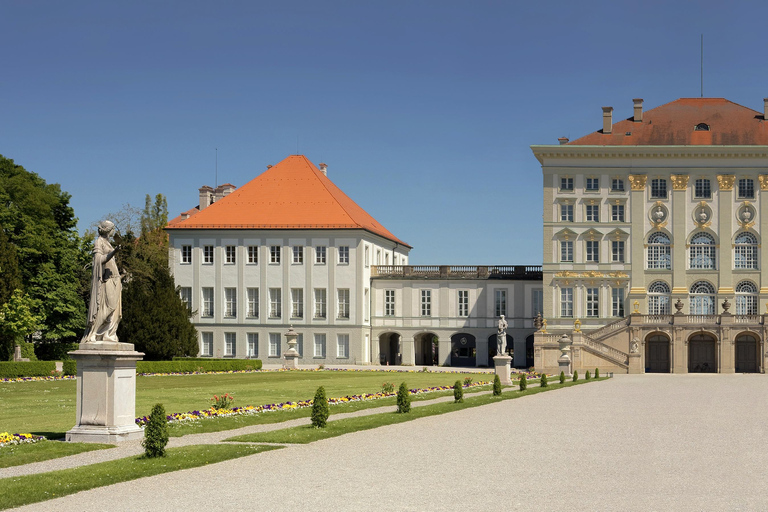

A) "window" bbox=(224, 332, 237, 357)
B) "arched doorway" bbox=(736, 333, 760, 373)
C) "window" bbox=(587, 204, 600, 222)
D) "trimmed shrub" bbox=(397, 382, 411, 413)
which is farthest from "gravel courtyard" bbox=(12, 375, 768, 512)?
"window" bbox=(224, 332, 237, 357)

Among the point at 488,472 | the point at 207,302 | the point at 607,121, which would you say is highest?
the point at 607,121

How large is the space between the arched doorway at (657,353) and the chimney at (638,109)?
16.2 m

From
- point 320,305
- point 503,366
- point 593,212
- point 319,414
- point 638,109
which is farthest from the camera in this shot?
point 638,109

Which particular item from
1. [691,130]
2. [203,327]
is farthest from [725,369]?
[203,327]

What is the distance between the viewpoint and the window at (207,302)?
74.2 metres

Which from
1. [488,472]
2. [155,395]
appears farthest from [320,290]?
[488,472]

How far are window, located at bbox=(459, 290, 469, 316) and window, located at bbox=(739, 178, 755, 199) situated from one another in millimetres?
20072

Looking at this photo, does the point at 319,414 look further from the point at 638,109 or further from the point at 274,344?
the point at 638,109

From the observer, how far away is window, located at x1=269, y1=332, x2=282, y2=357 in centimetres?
7294

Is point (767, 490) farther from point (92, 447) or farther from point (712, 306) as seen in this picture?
point (712, 306)

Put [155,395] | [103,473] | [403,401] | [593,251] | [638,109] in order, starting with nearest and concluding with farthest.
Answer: [103,473]
[403,401]
[155,395]
[593,251]
[638,109]

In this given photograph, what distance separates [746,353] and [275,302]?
1259 inches

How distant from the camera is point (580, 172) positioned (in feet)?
234

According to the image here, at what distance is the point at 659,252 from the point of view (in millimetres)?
70812
